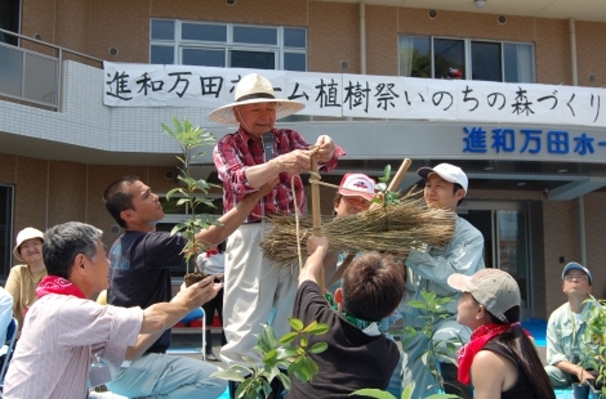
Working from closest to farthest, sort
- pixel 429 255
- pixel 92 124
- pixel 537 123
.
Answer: pixel 429 255 → pixel 92 124 → pixel 537 123

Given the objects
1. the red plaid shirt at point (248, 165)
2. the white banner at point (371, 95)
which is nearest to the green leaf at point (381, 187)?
the red plaid shirt at point (248, 165)

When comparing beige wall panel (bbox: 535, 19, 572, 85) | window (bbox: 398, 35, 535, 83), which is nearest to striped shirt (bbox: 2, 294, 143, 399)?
window (bbox: 398, 35, 535, 83)

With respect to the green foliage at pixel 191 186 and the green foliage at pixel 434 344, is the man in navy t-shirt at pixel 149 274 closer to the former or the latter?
the green foliage at pixel 191 186

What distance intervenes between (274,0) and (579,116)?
570 centimetres

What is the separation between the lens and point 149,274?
296 cm

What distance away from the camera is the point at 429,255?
9.84 ft

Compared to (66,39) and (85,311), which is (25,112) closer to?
(66,39)

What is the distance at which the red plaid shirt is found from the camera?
285 cm

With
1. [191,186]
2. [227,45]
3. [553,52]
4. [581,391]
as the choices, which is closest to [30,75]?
[227,45]

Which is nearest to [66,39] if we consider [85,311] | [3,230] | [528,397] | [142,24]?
[142,24]

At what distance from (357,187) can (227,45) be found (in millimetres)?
8437

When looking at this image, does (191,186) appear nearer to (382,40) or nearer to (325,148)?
(325,148)

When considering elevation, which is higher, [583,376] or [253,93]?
[253,93]

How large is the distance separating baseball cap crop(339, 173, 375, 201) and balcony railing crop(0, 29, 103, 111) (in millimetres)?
6952
